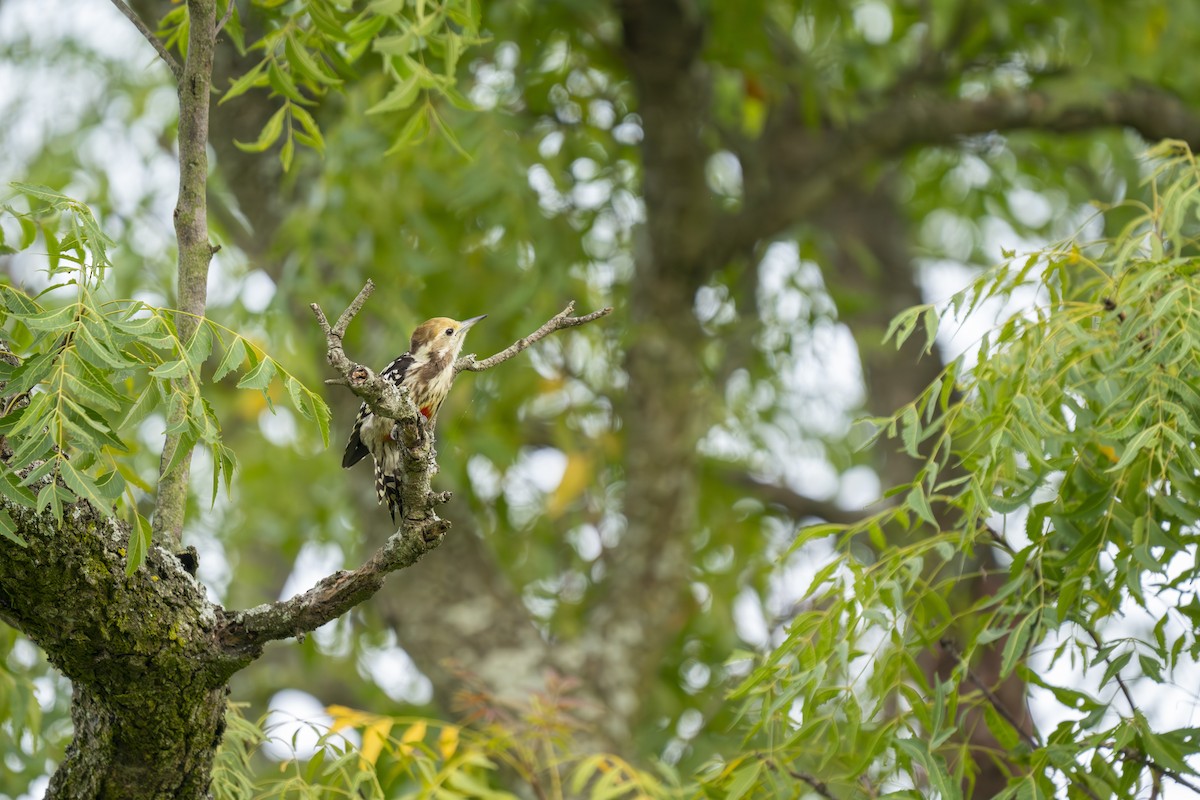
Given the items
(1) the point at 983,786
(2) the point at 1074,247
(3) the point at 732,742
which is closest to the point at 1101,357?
(2) the point at 1074,247

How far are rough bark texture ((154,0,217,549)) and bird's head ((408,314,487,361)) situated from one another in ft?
3.91

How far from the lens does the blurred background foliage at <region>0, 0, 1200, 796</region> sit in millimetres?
5121

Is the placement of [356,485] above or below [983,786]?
above

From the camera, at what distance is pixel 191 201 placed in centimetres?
263

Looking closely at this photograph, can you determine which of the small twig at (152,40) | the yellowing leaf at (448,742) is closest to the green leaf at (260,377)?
the small twig at (152,40)

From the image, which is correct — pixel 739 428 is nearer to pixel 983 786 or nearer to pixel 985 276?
pixel 983 786

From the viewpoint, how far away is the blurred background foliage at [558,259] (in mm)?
5121

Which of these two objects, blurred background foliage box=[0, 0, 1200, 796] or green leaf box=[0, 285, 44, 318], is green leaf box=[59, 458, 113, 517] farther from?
blurred background foliage box=[0, 0, 1200, 796]

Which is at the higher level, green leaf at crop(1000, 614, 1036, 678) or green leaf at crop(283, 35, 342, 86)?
green leaf at crop(283, 35, 342, 86)

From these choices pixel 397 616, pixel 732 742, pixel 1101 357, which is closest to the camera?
pixel 1101 357

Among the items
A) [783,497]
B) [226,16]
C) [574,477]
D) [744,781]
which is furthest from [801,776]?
[783,497]

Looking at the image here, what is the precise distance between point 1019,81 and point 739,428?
2561 mm

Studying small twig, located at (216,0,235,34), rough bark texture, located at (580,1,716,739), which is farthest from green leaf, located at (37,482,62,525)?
rough bark texture, located at (580,1,716,739)

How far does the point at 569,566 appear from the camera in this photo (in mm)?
7250
